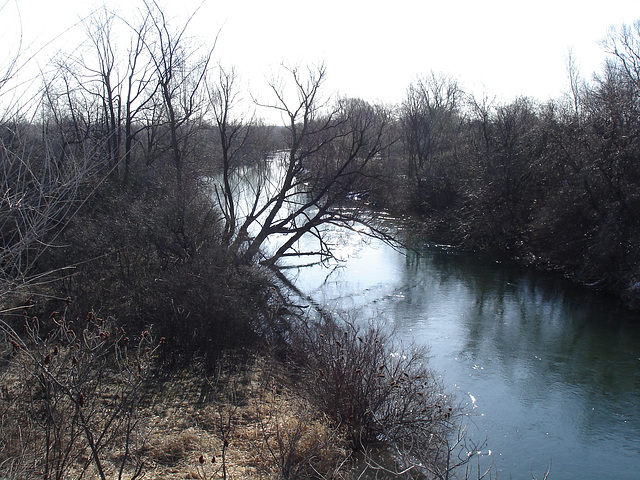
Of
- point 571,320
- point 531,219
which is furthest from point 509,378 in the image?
point 531,219

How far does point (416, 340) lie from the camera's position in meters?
13.6

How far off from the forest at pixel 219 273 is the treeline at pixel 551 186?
0.33 feet

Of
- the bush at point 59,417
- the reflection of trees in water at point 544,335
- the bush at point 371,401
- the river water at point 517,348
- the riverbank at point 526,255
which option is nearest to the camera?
the bush at point 59,417

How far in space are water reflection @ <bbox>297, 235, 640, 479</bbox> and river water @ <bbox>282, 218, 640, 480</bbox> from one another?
0.03 metres

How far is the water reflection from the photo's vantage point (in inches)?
353

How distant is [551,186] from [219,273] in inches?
712

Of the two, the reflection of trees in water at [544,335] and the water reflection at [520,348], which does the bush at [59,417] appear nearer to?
the water reflection at [520,348]

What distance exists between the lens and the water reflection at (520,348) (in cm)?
896

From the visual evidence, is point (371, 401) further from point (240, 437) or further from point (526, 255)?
point (526, 255)

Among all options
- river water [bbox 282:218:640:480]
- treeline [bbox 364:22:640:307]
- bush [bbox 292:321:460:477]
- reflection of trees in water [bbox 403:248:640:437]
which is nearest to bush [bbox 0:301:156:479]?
bush [bbox 292:321:460:477]

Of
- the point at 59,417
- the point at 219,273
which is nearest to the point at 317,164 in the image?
the point at 219,273

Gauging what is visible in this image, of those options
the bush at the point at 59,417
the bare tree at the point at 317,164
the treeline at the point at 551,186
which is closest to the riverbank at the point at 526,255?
the treeline at the point at 551,186

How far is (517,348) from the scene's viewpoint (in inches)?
531

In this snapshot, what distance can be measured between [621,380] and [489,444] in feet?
16.1
